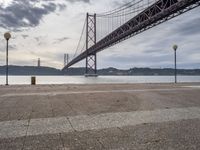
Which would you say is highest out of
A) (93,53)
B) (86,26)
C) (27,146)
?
(86,26)

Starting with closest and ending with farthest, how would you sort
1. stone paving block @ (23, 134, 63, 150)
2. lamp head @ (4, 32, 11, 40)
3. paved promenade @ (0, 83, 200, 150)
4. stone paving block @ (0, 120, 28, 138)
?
stone paving block @ (23, 134, 63, 150)
paved promenade @ (0, 83, 200, 150)
stone paving block @ (0, 120, 28, 138)
lamp head @ (4, 32, 11, 40)

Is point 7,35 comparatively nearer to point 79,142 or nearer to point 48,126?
point 48,126

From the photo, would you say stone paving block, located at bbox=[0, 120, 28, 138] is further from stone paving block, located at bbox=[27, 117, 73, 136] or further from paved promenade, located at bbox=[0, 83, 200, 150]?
stone paving block, located at bbox=[27, 117, 73, 136]

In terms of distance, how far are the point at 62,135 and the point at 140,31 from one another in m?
42.9

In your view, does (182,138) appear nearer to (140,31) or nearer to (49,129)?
(49,129)

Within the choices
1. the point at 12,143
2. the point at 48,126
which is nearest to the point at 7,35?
the point at 48,126

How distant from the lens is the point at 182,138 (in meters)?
4.14

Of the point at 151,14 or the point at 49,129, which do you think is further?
the point at 151,14

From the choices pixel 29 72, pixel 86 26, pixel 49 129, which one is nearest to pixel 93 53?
pixel 86 26

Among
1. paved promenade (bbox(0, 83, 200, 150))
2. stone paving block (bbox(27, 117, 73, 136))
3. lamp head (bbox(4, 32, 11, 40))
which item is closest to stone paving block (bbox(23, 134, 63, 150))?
paved promenade (bbox(0, 83, 200, 150))

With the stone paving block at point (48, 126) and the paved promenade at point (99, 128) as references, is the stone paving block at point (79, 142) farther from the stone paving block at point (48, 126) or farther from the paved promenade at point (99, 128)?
the stone paving block at point (48, 126)

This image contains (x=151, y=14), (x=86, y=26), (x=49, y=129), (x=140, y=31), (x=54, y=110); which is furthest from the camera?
(x=86, y=26)

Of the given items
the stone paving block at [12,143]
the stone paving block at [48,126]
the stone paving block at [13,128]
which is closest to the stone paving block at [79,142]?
the stone paving block at [48,126]

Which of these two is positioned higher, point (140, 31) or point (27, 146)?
point (140, 31)
